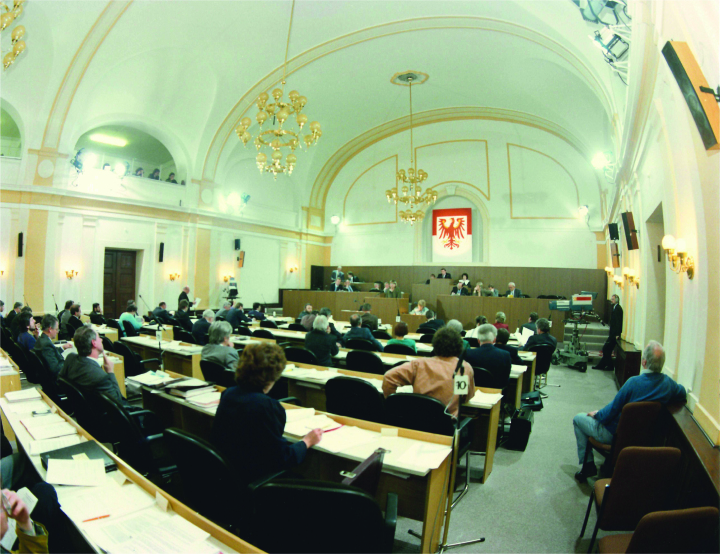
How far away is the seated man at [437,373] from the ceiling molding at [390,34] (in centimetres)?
561

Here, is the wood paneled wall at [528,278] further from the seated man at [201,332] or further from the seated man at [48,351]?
the seated man at [48,351]

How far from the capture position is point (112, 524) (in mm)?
1506

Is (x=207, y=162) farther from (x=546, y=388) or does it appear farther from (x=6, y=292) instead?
(x=546, y=388)

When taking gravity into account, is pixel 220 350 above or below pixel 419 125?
below

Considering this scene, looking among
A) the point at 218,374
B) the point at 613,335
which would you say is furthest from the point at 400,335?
the point at 613,335

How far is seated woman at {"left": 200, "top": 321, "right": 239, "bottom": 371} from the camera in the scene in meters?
3.92

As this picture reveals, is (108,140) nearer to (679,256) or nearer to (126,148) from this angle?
(126,148)

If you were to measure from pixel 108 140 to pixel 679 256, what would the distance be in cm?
1499

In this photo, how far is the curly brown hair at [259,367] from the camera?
1.92m

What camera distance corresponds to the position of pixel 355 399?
3188 millimetres

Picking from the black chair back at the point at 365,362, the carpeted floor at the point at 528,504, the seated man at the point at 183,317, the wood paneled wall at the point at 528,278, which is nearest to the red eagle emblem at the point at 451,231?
the wood paneled wall at the point at 528,278

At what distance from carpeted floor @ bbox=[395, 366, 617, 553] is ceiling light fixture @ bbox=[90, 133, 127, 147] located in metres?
14.1

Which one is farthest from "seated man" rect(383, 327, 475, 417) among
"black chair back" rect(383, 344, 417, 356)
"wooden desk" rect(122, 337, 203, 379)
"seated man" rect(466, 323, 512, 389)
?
"wooden desk" rect(122, 337, 203, 379)

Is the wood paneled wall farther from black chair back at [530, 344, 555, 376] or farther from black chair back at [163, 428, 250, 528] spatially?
black chair back at [163, 428, 250, 528]
